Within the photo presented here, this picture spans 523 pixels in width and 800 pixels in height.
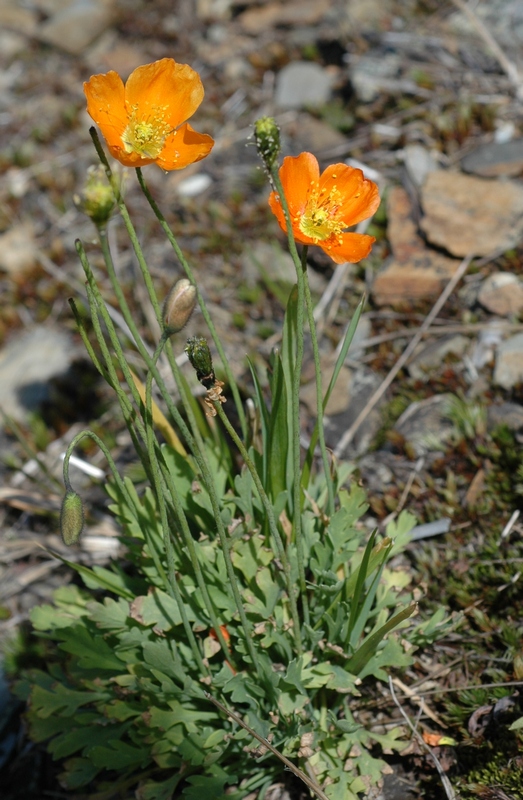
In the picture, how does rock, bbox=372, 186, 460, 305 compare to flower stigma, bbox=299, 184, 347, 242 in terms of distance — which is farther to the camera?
rock, bbox=372, 186, 460, 305

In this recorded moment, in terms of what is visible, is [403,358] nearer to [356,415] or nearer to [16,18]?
[356,415]

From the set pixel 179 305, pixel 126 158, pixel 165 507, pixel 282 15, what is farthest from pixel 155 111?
pixel 282 15

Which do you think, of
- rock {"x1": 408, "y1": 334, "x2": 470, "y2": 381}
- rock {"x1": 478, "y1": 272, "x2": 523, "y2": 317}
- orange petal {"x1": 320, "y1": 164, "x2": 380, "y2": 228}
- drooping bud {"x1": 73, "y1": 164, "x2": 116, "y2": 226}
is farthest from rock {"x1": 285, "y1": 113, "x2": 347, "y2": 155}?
drooping bud {"x1": 73, "y1": 164, "x2": 116, "y2": 226}

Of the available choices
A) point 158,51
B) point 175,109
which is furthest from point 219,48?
point 175,109

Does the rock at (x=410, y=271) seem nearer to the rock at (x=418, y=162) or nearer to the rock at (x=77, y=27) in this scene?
the rock at (x=418, y=162)

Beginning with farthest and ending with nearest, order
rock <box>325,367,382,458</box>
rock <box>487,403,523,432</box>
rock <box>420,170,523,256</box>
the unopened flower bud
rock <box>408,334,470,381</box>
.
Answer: rock <box>420,170,523,256</box>
rock <box>408,334,470,381</box>
rock <box>325,367,382,458</box>
rock <box>487,403,523,432</box>
the unopened flower bud

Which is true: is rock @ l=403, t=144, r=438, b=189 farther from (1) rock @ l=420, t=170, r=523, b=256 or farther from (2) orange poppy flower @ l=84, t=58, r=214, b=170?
(2) orange poppy flower @ l=84, t=58, r=214, b=170
